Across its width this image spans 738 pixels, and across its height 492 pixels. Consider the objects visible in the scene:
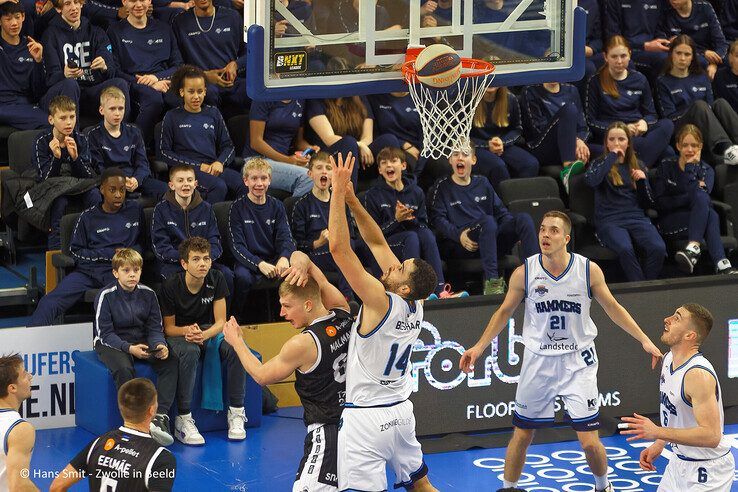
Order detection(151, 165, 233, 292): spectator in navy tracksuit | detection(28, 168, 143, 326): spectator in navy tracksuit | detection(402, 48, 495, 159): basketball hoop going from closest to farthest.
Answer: detection(402, 48, 495, 159): basketball hoop → detection(28, 168, 143, 326): spectator in navy tracksuit → detection(151, 165, 233, 292): spectator in navy tracksuit

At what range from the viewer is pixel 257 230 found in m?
11.1

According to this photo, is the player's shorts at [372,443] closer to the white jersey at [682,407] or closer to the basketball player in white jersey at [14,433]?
the white jersey at [682,407]

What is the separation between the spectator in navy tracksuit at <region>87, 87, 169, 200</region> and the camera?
11305 millimetres

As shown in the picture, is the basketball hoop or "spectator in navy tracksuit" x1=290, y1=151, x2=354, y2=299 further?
"spectator in navy tracksuit" x1=290, y1=151, x2=354, y2=299

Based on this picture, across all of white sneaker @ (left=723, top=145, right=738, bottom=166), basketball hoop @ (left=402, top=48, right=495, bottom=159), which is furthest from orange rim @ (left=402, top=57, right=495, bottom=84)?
white sneaker @ (left=723, top=145, right=738, bottom=166)

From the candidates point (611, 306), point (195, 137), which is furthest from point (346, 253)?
point (195, 137)

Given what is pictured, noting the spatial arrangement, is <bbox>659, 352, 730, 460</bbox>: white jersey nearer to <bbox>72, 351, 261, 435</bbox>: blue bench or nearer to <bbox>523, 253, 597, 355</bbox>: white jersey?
<bbox>523, 253, 597, 355</bbox>: white jersey

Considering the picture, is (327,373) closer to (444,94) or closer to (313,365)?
(313,365)

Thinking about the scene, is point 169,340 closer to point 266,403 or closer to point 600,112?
point 266,403

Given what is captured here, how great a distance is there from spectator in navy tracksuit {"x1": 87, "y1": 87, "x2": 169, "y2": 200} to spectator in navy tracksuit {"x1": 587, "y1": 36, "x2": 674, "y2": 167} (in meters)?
4.92

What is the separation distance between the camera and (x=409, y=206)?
38.1 ft

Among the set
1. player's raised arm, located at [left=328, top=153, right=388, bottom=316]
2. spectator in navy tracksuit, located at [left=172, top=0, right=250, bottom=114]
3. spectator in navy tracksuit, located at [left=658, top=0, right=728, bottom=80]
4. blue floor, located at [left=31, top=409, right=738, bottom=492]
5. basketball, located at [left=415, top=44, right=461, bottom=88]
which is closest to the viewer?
player's raised arm, located at [left=328, top=153, right=388, bottom=316]

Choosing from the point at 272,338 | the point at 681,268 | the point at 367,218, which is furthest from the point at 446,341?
→ the point at 681,268

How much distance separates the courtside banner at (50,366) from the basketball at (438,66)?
364 centimetres
